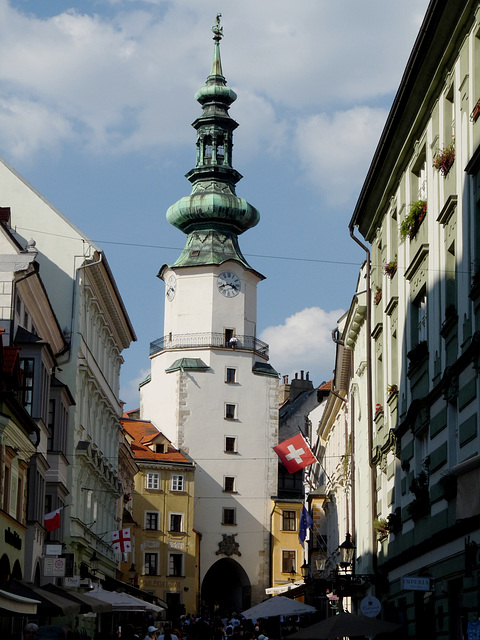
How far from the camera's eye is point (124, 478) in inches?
2505

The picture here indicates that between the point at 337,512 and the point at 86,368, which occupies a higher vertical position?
the point at 86,368

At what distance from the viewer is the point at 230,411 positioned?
82375 millimetres

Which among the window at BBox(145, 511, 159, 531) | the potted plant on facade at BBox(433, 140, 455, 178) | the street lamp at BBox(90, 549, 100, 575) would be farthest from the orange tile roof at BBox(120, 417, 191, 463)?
the potted plant on facade at BBox(433, 140, 455, 178)

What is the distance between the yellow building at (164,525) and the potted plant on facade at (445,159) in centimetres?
5853

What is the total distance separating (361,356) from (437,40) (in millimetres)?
16683

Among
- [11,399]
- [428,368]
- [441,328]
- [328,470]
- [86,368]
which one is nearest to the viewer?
[441,328]

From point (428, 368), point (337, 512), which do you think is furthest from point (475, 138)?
point (337, 512)

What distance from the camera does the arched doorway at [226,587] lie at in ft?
267

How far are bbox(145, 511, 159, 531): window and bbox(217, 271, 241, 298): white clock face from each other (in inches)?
683

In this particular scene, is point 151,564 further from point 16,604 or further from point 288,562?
point 16,604

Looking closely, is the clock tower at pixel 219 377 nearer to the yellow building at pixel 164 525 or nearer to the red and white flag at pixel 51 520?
the yellow building at pixel 164 525

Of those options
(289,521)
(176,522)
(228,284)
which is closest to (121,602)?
(176,522)

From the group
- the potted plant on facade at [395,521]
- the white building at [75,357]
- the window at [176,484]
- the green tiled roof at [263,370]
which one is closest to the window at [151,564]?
the window at [176,484]

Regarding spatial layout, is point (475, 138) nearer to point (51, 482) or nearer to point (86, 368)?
point (51, 482)
